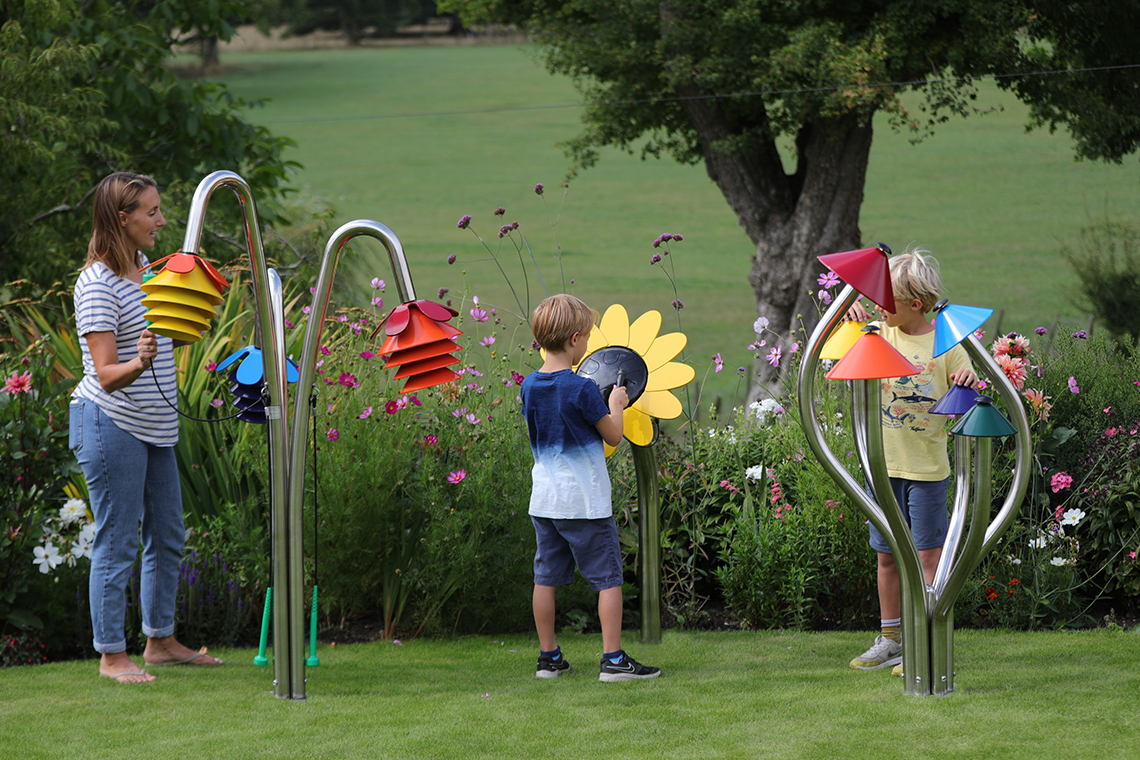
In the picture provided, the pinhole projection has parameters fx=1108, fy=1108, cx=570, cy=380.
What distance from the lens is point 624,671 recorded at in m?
3.36

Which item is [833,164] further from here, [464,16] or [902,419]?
[902,419]

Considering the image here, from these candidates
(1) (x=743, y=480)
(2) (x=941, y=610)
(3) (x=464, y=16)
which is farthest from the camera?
(3) (x=464, y=16)

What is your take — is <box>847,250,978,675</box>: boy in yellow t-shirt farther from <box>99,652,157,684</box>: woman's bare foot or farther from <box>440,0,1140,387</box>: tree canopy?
<box>440,0,1140,387</box>: tree canopy

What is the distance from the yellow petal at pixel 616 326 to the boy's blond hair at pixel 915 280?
2.97 feet

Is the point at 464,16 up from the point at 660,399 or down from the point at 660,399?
up

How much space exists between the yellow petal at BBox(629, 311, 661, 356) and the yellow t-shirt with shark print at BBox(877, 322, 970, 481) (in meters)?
0.78

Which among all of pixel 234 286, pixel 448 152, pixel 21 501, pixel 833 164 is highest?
pixel 448 152

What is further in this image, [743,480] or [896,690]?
[743,480]

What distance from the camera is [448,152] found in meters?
45.6

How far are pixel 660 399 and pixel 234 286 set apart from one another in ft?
9.20

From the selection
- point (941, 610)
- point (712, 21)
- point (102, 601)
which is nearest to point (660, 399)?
point (941, 610)

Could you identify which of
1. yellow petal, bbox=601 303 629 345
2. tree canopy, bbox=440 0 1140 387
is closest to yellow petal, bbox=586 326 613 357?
yellow petal, bbox=601 303 629 345

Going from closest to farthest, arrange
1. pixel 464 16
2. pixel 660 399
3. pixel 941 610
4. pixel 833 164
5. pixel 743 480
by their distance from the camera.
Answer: pixel 941 610 < pixel 660 399 < pixel 743 480 < pixel 833 164 < pixel 464 16

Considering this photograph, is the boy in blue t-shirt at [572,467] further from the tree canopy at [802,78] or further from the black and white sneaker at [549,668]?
the tree canopy at [802,78]
